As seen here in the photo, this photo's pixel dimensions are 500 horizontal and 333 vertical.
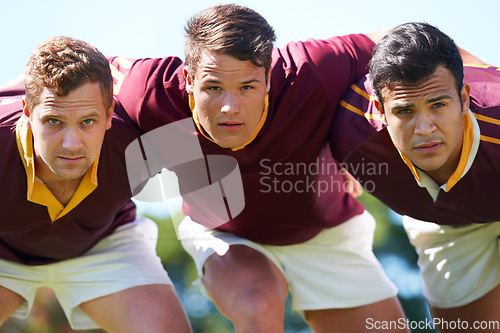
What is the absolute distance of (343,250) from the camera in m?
4.11

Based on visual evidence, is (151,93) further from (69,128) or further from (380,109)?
(380,109)

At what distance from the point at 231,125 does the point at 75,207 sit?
90 cm

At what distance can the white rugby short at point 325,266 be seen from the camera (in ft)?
13.1

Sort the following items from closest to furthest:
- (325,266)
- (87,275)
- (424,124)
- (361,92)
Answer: (424,124) → (361,92) → (87,275) → (325,266)

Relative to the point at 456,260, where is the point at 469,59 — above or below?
above

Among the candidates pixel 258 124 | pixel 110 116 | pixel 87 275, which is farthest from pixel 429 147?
pixel 87 275

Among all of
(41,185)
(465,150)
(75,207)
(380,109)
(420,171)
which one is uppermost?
(380,109)

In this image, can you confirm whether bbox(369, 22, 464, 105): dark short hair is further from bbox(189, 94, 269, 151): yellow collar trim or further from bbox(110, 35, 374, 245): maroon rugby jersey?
bbox(189, 94, 269, 151): yellow collar trim

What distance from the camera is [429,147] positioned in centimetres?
318

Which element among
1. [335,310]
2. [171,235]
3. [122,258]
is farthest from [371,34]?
[171,235]

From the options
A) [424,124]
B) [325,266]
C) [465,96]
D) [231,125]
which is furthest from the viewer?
[325,266]

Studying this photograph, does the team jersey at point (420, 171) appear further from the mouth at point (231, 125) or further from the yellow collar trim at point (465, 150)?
the mouth at point (231, 125)

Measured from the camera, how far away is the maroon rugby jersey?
345 centimetres

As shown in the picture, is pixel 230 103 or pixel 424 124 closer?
pixel 424 124
